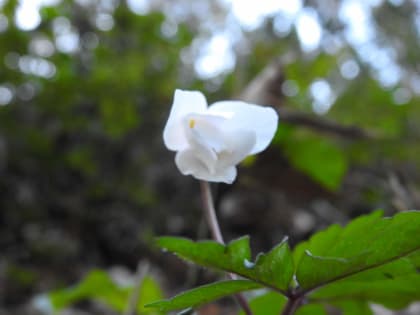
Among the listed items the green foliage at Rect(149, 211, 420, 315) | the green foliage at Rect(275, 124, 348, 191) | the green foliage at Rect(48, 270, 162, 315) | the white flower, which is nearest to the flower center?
the white flower

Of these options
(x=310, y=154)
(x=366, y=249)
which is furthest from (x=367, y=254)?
(x=310, y=154)

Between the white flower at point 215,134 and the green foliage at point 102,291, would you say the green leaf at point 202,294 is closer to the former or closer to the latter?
the white flower at point 215,134

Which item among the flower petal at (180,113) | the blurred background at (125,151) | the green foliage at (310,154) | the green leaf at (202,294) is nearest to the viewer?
the green leaf at (202,294)

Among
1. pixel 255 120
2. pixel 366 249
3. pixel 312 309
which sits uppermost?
pixel 255 120

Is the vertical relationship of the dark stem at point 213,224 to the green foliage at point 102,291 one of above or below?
above

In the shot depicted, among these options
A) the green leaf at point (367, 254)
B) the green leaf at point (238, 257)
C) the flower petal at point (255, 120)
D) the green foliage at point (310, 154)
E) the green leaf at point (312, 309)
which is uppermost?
the flower petal at point (255, 120)

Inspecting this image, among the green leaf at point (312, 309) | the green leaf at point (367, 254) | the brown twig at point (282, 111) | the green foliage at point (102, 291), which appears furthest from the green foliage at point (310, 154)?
the green leaf at point (367, 254)

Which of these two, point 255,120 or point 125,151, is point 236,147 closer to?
point 255,120

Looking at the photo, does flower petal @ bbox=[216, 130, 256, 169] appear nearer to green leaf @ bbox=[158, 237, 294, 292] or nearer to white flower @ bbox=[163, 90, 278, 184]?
white flower @ bbox=[163, 90, 278, 184]
